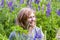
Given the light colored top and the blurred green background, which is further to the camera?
the blurred green background

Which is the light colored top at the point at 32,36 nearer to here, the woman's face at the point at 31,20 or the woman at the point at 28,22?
the woman at the point at 28,22

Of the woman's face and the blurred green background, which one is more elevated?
the woman's face

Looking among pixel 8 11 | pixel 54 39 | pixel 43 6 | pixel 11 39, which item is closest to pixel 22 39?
pixel 11 39

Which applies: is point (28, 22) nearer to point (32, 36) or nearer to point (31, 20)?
point (31, 20)

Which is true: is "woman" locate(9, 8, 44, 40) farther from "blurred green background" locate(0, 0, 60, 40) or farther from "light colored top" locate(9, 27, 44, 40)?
"blurred green background" locate(0, 0, 60, 40)

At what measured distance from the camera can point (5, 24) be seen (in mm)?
4016

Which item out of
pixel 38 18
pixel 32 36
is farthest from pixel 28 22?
pixel 38 18

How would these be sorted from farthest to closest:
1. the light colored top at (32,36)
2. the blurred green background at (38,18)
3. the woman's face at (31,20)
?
the blurred green background at (38,18)
the woman's face at (31,20)
the light colored top at (32,36)

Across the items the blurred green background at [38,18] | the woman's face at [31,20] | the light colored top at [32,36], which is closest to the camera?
the light colored top at [32,36]

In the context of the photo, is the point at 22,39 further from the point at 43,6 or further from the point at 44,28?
the point at 43,6

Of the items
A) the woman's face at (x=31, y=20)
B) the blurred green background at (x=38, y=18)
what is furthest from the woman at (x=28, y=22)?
the blurred green background at (x=38, y=18)

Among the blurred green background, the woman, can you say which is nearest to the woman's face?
the woman

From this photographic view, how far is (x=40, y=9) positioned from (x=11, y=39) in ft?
4.85

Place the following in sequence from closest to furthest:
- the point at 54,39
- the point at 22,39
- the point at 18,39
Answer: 1. the point at 18,39
2. the point at 22,39
3. the point at 54,39
